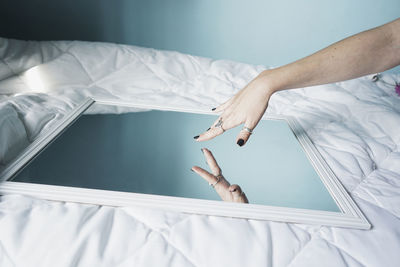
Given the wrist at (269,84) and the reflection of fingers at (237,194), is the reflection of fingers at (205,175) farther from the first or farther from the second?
the wrist at (269,84)

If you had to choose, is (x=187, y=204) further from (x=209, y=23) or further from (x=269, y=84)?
(x=209, y=23)

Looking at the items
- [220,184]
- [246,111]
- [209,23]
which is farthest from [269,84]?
[209,23]

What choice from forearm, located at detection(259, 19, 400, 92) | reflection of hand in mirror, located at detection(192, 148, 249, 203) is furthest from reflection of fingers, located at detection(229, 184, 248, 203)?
forearm, located at detection(259, 19, 400, 92)

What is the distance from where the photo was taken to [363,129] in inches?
34.1

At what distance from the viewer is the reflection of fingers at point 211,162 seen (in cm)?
62

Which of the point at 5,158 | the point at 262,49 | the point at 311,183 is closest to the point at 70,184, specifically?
the point at 5,158

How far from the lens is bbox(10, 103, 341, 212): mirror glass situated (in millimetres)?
541

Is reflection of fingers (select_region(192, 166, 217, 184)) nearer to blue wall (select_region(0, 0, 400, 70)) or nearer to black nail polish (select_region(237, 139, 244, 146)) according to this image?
black nail polish (select_region(237, 139, 244, 146))

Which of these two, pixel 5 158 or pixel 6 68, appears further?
pixel 6 68

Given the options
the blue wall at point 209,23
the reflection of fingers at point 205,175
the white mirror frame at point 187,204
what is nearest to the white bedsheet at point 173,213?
the white mirror frame at point 187,204

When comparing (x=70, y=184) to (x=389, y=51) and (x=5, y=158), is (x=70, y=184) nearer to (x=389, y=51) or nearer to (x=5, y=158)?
(x=5, y=158)

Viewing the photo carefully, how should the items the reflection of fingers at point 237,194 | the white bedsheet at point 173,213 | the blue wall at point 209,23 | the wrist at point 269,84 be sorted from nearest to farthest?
1. the white bedsheet at point 173,213
2. the reflection of fingers at point 237,194
3. the wrist at point 269,84
4. the blue wall at point 209,23

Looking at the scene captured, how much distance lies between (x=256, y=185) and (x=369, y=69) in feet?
1.46

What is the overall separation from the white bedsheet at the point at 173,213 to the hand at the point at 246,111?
18 cm
